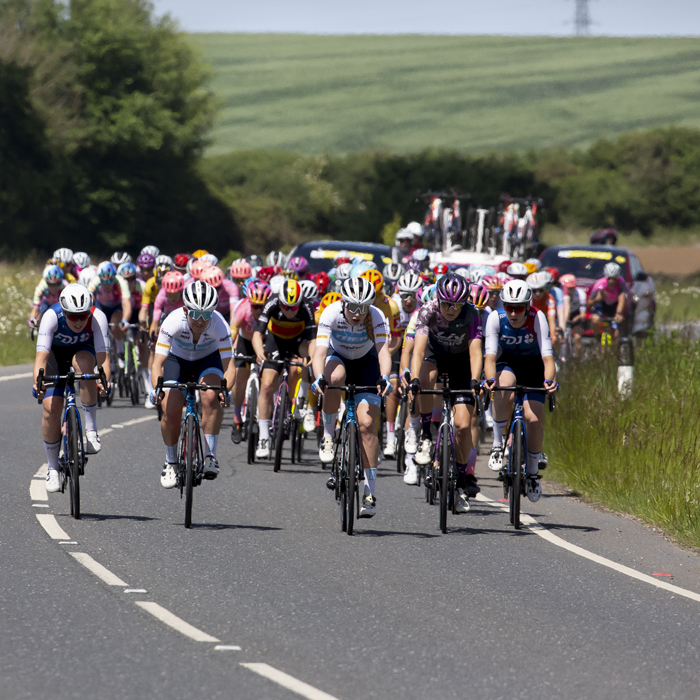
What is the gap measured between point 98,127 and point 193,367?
5191 centimetres

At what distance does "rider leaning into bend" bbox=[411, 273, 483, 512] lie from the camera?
10.5m

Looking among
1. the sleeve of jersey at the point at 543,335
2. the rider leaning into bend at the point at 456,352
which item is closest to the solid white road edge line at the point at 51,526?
the rider leaning into bend at the point at 456,352

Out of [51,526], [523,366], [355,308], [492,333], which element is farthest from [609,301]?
[51,526]

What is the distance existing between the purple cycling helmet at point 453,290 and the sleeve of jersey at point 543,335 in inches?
29.6

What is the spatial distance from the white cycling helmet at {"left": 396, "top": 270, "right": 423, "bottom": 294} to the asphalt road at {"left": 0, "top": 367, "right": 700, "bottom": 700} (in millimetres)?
2540

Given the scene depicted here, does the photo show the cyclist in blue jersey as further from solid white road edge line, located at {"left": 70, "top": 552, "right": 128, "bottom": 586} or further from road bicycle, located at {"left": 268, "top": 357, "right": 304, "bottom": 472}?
solid white road edge line, located at {"left": 70, "top": 552, "right": 128, "bottom": 586}

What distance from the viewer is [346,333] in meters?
10.8

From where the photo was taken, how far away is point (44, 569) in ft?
27.5

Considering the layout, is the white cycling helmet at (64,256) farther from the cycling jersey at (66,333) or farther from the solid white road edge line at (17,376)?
the cycling jersey at (66,333)

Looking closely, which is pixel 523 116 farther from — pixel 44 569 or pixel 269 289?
pixel 44 569

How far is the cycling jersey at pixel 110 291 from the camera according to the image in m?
18.4

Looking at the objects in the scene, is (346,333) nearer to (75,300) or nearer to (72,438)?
(75,300)

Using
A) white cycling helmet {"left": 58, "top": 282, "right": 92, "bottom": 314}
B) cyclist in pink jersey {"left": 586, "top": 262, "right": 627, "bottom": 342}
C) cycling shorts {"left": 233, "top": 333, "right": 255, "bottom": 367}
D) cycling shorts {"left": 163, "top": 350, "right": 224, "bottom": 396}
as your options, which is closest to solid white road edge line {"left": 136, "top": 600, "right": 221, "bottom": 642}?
cycling shorts {"left": 163, "top": 350, "right": 224, "bottom": 396}

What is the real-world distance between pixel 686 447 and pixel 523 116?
326 ft
